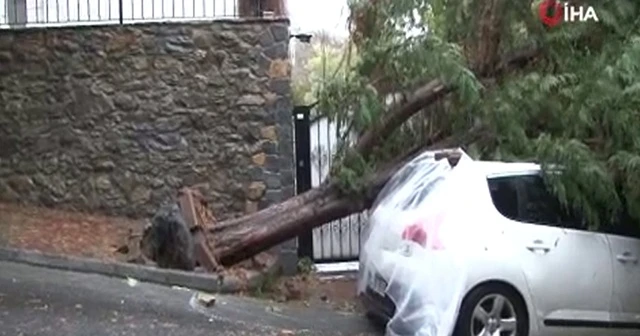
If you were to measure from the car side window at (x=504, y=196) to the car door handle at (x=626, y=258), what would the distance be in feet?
3.05

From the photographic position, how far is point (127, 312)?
8844 millimetres

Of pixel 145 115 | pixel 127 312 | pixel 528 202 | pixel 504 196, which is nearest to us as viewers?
pixel 504 196

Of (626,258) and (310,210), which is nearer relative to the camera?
(626,258)

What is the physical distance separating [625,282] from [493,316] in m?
1.16

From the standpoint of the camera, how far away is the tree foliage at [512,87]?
28.9 ft

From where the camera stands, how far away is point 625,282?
8.53m

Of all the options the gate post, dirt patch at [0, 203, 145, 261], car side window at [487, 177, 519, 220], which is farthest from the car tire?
the gate post

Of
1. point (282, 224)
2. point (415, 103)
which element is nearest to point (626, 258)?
point (415, 103)

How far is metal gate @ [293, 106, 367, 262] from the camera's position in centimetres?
1245

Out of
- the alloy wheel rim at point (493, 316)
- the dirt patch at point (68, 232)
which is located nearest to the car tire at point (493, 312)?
the alloy wheel rim at point (493, 316)

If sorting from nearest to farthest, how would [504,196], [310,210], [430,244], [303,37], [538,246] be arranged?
[430,244] → [538,246] → [504,196] → [310,210] → [303,37]

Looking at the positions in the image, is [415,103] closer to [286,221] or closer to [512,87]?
[512,87]

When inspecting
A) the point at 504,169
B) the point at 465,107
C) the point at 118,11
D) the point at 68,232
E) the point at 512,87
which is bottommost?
the point at 68,232

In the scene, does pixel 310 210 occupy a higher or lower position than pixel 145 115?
lower
